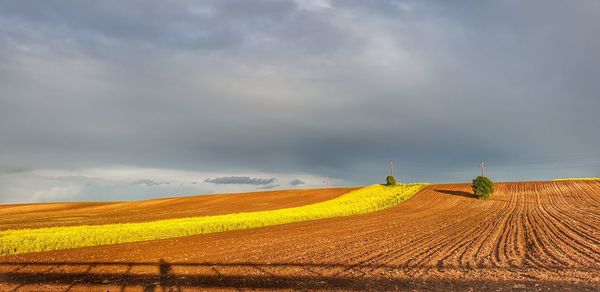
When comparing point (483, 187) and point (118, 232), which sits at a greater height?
point (483, 187)

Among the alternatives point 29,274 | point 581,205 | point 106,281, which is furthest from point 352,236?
point 581,205

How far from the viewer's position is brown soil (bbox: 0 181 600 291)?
13617mm

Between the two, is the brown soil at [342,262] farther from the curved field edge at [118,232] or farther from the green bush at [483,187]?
the green bush at [483,187]

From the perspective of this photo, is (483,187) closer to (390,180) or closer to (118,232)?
(390,180)

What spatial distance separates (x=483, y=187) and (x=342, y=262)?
161ft

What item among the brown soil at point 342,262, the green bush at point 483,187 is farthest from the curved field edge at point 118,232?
the green bush at point 483,187

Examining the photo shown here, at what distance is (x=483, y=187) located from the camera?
60.1m

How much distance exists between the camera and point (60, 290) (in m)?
13.9

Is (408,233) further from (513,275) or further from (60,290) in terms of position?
(60,290)

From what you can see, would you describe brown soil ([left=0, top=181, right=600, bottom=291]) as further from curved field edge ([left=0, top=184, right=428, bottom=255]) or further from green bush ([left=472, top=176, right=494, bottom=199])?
green bush ([left=472, top=176, right=494, bottom=199])

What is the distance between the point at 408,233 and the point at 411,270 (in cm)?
1230

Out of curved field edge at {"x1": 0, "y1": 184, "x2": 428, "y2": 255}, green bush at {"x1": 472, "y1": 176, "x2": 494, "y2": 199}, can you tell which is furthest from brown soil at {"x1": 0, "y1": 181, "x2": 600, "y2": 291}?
green bush at {"x1": 472, "y1": 176, "x2": 494, "y2": 199}

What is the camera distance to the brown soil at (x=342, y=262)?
1362 centimetres

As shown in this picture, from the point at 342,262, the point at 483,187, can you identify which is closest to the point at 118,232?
the point at 342,262
